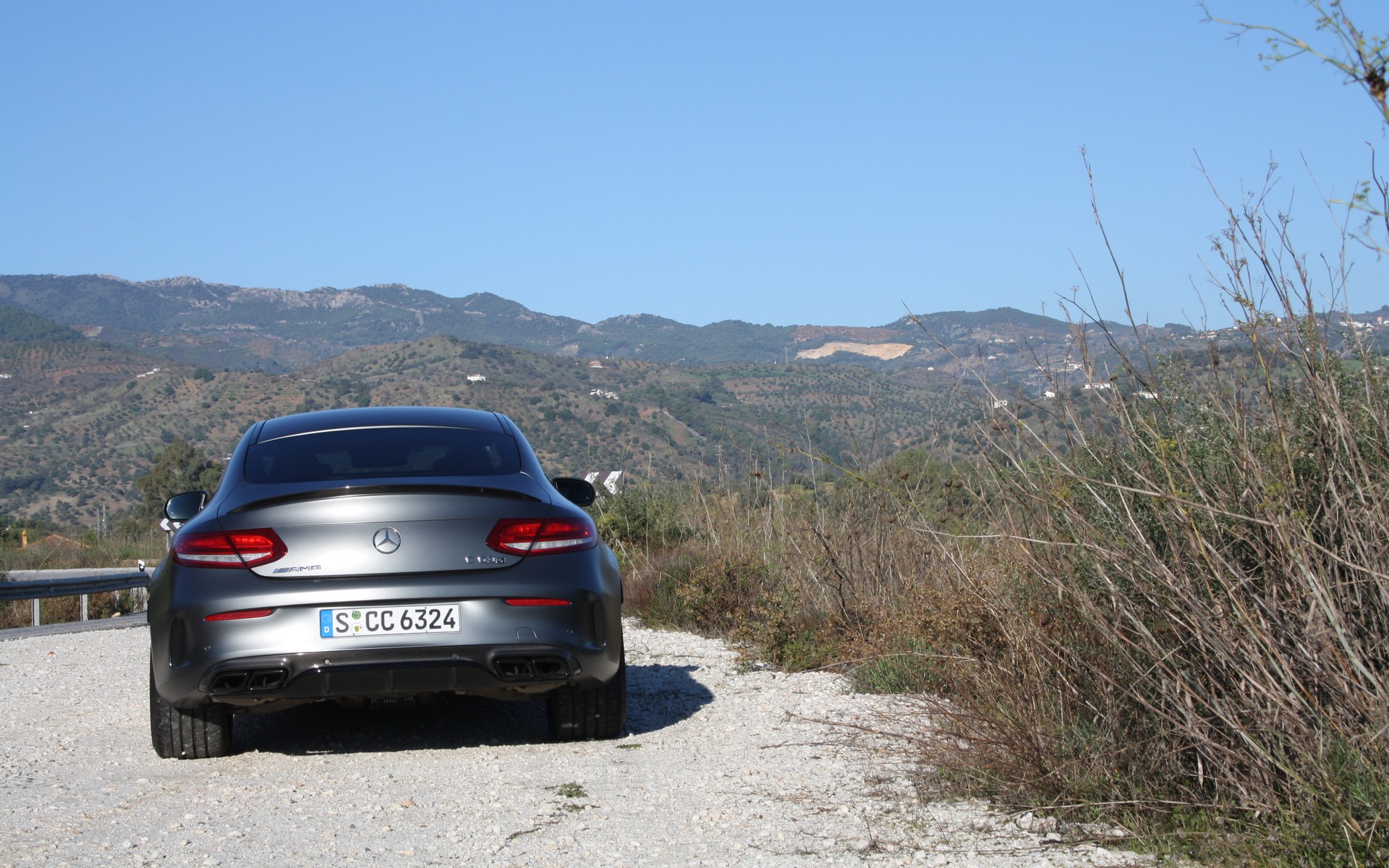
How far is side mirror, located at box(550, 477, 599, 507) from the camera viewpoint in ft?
20.5

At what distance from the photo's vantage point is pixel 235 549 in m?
4.83

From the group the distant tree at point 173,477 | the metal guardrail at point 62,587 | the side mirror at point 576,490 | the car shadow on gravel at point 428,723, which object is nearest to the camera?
the car shadow on gravel at point 428,723

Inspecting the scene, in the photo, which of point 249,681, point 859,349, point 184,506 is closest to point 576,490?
point 184,506

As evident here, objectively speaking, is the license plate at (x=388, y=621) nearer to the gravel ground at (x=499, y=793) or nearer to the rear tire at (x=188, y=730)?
the gravel ground at (x=499, y=793)

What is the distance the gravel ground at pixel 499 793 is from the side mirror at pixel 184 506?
1.11 metres

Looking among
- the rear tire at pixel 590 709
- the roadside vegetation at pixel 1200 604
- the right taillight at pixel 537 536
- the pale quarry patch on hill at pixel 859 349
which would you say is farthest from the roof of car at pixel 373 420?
the pale quarry patch on hill at pixel 859 349

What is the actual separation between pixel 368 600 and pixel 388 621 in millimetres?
116

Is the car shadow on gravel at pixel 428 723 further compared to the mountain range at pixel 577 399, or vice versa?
the car shadow on gravel at pixel 428 723

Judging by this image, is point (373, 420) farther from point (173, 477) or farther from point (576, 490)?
point (173, 477)

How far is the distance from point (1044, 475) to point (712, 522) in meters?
7.75

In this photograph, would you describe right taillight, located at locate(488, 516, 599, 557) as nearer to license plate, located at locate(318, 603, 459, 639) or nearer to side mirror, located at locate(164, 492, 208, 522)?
license plate, located at locate(318, 603, 459, 639)

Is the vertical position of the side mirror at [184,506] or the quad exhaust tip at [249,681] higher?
the side mirror at [184,506]

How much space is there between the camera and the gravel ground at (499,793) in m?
3.73

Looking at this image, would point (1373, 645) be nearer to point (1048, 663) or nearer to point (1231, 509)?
point (1231, 509)
